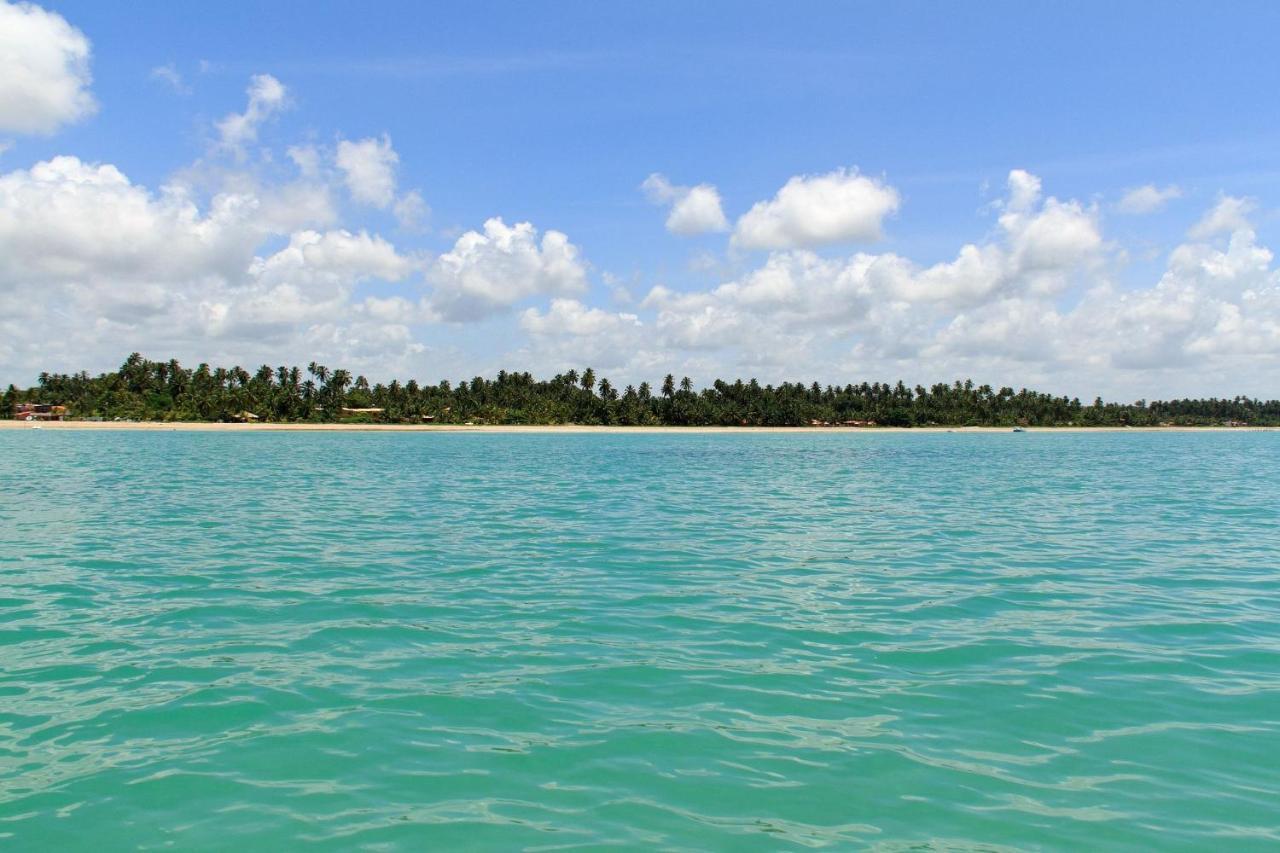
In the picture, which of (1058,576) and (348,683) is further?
(1058,576)

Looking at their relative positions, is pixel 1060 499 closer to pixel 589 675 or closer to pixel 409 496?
pixel 409 496

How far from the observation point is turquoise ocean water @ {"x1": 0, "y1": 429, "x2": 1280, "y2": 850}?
332 inches

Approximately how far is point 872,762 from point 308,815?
5929 millimetres

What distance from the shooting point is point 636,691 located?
1223cm

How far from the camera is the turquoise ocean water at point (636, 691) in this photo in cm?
842

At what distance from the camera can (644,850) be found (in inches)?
308

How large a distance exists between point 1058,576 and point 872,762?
46.8ft

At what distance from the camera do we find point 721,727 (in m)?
10.7

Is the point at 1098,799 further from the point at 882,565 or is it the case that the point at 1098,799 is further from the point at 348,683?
the point at 882,565

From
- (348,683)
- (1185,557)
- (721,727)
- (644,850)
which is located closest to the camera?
(644,850)

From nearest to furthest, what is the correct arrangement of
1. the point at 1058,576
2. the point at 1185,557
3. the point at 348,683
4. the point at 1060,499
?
1. the point at 348,683
2. the point at 1058,576
3. the point at 1185,557
4. the point at 1060,499

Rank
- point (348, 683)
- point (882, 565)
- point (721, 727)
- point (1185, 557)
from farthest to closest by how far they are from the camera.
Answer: point (1185, 557) → point (882, 565) → point (348, 683) → point (721, 727)

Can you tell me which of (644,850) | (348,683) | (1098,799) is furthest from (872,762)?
(348,683)

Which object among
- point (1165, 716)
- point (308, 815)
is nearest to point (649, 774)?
point (308, 815)
